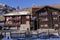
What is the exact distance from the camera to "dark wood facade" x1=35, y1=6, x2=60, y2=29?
32031mm

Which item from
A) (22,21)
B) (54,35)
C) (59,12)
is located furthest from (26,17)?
(54,35)

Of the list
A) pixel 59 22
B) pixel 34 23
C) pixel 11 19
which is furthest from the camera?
pixel 11 19

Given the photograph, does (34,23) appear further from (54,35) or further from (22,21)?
(54,35)

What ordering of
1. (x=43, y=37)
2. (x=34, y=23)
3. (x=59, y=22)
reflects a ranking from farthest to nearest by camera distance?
(x=34, y=23), (x=59, y=22), (x=43, y=37)

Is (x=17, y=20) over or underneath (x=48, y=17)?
underneath

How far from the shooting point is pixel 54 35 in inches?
1013

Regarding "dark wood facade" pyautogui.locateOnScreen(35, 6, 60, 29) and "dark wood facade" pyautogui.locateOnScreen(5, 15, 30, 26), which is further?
"dark wood facade" pyautogui.locateOnScreen(5, 15, 30, 26)

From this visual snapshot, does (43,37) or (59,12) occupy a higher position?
(59,12)

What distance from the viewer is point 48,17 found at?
32.7 meters

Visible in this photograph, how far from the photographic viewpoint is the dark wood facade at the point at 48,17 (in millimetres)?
32031

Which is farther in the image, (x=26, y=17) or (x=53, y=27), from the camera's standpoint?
(x=26, y=17)

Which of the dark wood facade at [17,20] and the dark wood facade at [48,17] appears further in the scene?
the dark wood facade at [17,20]

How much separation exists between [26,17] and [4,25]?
4765mm

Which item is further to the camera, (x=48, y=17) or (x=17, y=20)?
(x=17, y=20)
